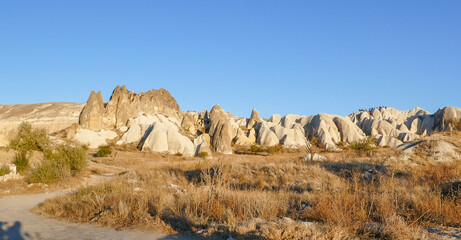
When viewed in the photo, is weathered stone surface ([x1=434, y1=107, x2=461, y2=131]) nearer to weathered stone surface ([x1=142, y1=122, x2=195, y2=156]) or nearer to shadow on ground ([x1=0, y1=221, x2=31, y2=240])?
weathered stone surface ([x1=142, y1=122, x2=195, y2=156])

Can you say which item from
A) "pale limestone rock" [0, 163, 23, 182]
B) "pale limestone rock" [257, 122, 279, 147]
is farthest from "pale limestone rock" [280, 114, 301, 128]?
"pale limestone rock" [0, 163, 23, 182]

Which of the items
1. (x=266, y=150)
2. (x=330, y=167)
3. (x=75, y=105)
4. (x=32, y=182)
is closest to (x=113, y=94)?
(x=75, y=105)

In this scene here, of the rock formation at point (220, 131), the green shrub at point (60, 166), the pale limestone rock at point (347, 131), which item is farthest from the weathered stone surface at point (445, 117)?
the green shrub at point (60, 166)

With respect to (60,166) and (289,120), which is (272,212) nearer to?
(60,166)

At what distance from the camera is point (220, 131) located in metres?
57.8

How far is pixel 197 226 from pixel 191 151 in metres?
43.4

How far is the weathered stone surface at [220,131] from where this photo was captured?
54.7m

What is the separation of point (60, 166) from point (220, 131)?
42.0m

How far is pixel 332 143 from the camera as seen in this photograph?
59469 millimetres

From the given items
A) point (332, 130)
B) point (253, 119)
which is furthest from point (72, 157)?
point (253, 119)

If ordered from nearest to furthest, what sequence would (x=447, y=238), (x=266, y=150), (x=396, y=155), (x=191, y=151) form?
1. (x=447, y=238)
2. (x=396, y=155)
3. (x=191, y=151)
4. (x=266, y=150)

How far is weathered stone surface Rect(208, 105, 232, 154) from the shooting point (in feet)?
179

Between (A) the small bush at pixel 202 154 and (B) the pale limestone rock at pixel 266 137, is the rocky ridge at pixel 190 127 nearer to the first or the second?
(B) the pale limestone rock at pixel 266 137

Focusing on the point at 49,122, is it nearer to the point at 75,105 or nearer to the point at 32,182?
the point at 75,105
